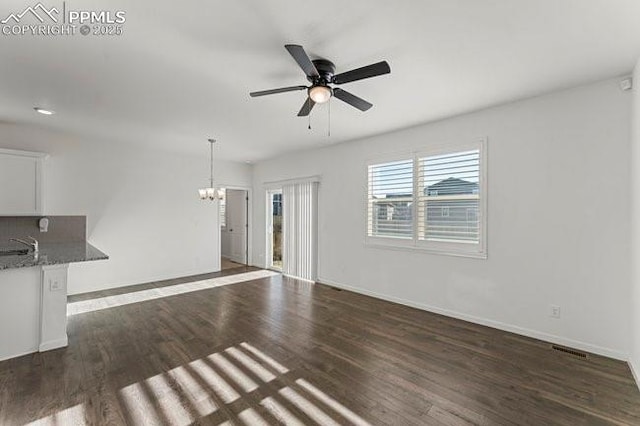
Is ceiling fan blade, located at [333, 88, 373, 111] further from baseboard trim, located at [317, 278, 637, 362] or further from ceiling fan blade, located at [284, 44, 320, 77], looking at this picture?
baseboard trim, located at [317, 278, 637, 362]

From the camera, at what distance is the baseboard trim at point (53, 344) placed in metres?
2.99

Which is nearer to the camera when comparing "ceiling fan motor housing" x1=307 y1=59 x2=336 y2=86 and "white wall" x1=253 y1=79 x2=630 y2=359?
"ceiling fan motor housing" x1=307 y1=59 x2=336 y2=86

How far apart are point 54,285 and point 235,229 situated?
5.44 metres

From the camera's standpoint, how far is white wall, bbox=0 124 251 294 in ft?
16.1

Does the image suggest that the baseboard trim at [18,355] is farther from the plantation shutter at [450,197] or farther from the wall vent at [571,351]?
the wall vent at [571,351]

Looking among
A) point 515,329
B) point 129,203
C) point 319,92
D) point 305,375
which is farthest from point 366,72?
point 129,203

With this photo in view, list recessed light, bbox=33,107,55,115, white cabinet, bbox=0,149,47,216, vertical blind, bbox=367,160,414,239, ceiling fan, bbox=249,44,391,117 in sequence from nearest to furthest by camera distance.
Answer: ceiling fan, bbox=249,44,391,117
recessed light, bbox=33,107,55,115
white cabinet, bbox=0,149,47,216
vertical blind, bbox=367,160,414,239

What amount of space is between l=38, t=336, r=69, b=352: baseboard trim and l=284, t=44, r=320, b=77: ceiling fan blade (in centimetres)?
372

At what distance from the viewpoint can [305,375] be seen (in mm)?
2566

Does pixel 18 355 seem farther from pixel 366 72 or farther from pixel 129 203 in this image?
pixel 366 72

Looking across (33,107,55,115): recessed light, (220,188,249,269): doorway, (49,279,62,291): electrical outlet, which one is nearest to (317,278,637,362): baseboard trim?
(220,188,249,269): doorway

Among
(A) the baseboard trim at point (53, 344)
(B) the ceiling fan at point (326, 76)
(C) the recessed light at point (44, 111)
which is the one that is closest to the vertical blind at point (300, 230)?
(B) the ceiling fan at point (326, 76)

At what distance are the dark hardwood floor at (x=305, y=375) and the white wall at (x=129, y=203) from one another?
1.71 meters

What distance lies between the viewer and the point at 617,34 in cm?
218
